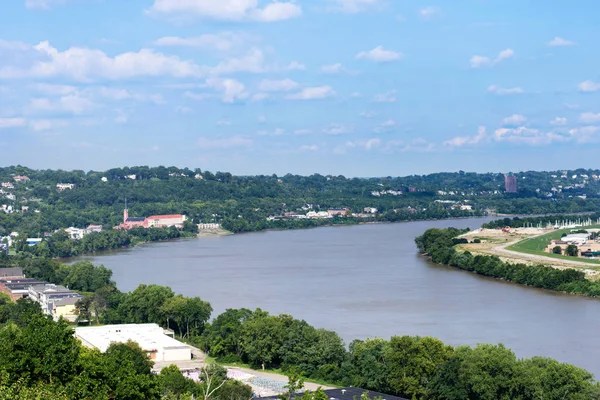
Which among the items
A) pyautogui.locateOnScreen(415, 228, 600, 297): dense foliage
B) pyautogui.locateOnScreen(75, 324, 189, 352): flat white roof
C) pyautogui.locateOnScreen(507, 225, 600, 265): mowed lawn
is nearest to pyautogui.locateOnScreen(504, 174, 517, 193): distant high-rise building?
pyautogui.locateOnScreen(507, 225, 600, 265): mowed lawn

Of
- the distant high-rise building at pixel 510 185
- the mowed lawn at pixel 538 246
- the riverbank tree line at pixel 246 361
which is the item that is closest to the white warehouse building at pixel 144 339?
the riverbank tree line at pixel 246 361

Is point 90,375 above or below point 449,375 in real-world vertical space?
above

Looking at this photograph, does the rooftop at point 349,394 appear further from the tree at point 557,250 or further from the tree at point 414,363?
the tree at point 557,250

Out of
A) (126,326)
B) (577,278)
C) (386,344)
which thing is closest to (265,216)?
(577,278)

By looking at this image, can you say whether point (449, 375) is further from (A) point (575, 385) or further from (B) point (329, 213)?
(B) point (329, 213)

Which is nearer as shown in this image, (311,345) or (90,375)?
(90,375)

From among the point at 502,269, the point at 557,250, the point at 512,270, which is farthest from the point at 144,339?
the point at 557,250

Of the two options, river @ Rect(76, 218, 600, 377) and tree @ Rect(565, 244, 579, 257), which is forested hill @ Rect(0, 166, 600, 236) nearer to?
river @ Rect(76, 218, 600, 377)
